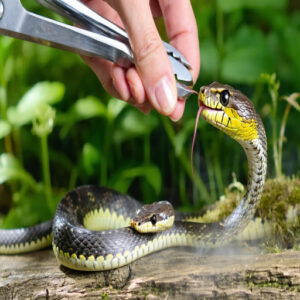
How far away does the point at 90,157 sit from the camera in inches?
103

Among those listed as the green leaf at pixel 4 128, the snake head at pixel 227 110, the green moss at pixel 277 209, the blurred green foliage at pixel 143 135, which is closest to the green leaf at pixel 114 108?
the blurred green foliage at pixel 143 135

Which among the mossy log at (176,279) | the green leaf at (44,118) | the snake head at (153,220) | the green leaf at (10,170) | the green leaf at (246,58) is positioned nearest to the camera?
the mossy log at (176,279)

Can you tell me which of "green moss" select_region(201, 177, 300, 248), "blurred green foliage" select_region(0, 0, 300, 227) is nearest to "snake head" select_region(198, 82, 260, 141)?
"green moss" select_region(201, 177, 300, 248)

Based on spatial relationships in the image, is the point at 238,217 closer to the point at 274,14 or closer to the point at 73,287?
the point at 73,287

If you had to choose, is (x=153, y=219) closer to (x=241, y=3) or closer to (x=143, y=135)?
(x=143, y=135)

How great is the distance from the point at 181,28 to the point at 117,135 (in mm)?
1023

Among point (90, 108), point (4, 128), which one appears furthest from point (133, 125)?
point (4, 128)

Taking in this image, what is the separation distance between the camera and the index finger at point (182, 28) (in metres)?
1.80

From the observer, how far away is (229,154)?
8.07 ft

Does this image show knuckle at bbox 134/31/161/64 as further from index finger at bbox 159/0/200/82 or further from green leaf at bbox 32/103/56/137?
green leaf at bbox 32/103/56/137

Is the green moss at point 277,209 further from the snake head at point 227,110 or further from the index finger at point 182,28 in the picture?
the index finger at point 182,28

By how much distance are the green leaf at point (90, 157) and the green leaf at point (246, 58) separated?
844 mm

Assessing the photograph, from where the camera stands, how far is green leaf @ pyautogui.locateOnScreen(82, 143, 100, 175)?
8.54ft

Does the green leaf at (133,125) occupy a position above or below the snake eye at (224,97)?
below
